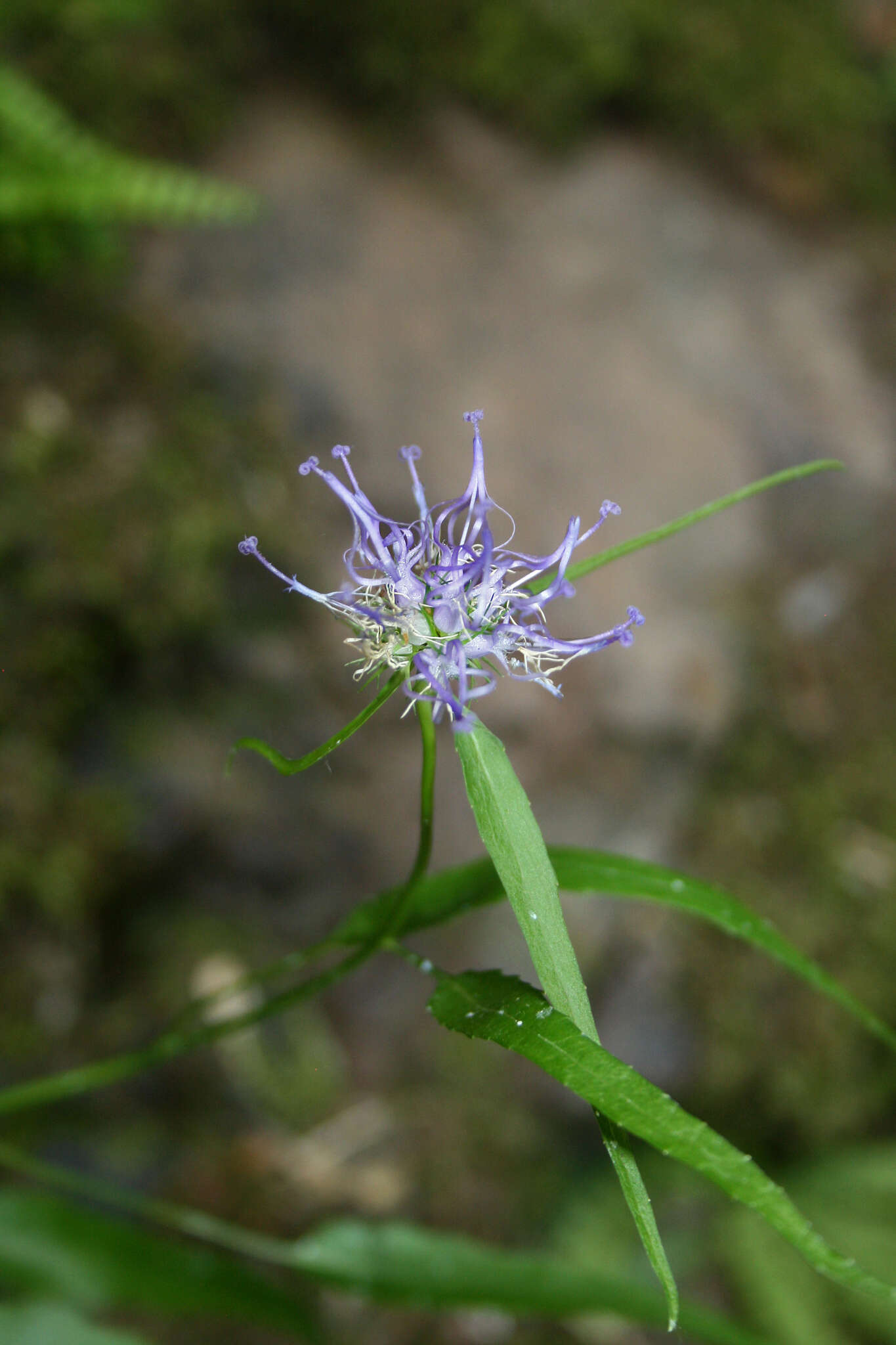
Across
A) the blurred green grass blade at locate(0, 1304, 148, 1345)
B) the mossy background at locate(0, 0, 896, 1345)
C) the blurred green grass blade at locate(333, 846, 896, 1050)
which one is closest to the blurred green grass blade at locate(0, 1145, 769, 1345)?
the blurred green grass blade at locate(0, 1304, 148, 1345)

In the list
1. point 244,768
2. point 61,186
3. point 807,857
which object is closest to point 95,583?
point 244,768

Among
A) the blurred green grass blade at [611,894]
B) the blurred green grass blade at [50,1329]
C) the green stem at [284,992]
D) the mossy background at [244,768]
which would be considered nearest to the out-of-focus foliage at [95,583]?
the mossy background at [244,768]

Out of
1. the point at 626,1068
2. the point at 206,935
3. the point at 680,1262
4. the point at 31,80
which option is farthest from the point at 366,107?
the point at 680,1262

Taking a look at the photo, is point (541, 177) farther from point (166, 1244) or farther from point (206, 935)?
point (166, 1244)

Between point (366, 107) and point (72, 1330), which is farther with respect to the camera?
point (366, 107)

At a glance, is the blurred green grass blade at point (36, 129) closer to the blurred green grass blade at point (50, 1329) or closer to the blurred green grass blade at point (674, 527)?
the blurred green grass blade at point (674, 527)
